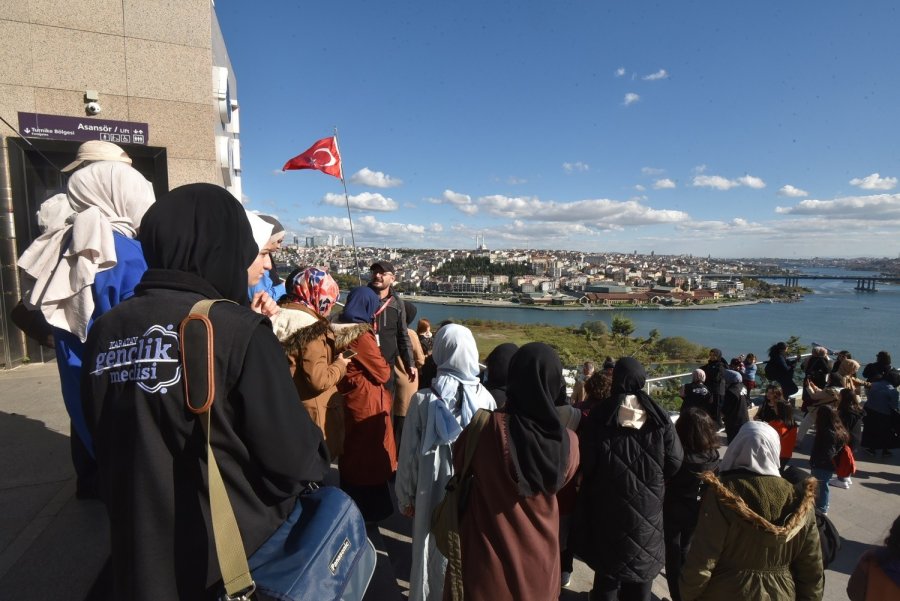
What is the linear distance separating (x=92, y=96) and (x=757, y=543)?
768cm

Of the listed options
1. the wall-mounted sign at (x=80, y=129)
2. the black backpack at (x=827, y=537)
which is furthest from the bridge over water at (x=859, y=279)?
the black backpack at (x=827, y=537)

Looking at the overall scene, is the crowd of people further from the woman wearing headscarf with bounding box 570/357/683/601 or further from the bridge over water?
the bridge over water

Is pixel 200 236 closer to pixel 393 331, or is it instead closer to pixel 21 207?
pixel 393 331

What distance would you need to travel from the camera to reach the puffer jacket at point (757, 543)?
1.83 m

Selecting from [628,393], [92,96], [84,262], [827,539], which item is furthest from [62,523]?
[92,96]

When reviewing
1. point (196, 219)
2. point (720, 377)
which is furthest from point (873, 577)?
point (720, 377)

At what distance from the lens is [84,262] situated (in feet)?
5.58

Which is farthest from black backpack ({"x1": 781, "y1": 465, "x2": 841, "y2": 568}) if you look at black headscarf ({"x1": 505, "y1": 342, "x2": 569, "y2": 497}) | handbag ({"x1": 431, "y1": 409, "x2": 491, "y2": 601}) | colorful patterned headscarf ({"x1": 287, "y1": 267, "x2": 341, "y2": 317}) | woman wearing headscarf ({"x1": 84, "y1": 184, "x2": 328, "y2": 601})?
colorful patterned headscarf ({"x1": 287, "y1": 267, "x2": 341, "y2": 317})

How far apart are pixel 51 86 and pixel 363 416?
19.9 feet

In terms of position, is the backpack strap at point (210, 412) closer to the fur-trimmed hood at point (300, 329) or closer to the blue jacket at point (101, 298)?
the blue jacket at point (101, 298)

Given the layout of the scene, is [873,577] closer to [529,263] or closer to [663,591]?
[663,591]

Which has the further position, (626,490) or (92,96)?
(92,96)

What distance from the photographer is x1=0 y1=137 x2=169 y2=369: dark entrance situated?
5512 millimetres

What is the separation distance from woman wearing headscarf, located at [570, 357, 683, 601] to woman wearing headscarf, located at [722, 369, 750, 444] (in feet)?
10.2
